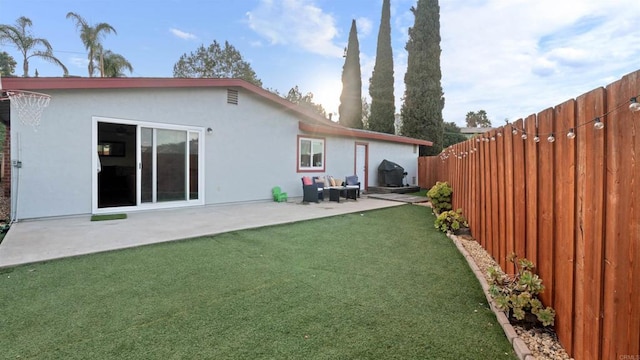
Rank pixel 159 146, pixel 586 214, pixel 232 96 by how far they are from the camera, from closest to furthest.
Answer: pixel 586 214
pixel 159 146
pixel 232 96

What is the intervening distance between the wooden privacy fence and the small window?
27.6 ft

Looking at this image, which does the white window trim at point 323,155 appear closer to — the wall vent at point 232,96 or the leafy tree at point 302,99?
the wall vent at point 232,96

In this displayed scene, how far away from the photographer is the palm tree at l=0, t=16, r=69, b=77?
16750 mm

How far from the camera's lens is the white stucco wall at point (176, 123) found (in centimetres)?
646

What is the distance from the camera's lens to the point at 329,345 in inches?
89.4

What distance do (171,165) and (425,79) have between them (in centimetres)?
1586

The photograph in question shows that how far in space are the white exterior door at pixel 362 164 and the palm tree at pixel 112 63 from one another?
19.3 meters

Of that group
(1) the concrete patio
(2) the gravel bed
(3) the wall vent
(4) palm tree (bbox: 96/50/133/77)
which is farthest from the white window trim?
(4) palm tree (bbox: 96/50/133/77)

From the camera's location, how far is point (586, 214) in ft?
6.28

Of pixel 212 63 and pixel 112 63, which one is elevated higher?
pixel 212 63

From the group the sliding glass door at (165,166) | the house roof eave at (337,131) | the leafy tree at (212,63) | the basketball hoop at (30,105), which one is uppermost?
the leafy tree at (212,63)

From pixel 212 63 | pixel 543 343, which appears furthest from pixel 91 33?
pixel 543 343

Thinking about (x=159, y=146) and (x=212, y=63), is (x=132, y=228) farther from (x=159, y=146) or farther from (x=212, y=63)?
(x=212, y=63)

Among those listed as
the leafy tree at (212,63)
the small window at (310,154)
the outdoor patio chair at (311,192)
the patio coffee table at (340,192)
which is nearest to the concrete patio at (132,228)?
the outdoor patio chair at (311,192)
